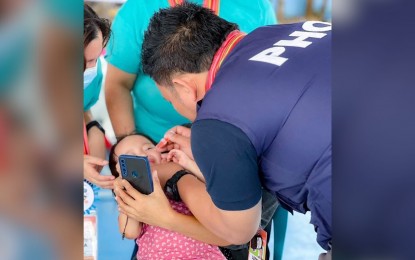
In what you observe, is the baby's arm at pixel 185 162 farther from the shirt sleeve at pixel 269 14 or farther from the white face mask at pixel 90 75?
the shirt sleeve at pixel 269 14

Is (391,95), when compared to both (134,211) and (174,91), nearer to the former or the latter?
(174,91)

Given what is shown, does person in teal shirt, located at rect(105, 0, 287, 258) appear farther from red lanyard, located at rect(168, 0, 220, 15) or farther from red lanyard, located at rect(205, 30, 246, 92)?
red lanyard, located at rect(205, 30, 246, 92)

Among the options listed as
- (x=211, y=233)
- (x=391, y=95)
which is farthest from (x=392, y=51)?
(x=211, y=233)

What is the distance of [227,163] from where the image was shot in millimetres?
1071

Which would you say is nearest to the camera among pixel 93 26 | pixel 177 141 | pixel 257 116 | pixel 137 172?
pixel 257 116

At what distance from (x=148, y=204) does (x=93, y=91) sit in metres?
0.31

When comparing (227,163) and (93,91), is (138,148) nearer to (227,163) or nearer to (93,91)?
(93,91)

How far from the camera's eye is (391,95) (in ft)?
2.29

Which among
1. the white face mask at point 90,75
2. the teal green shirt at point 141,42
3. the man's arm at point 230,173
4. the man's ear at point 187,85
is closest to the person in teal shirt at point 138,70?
the teal green shirt at point 141,42

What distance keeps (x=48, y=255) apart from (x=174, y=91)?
684mm

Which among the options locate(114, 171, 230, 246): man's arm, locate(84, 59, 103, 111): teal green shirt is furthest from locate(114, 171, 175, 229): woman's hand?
locate(84, 59, 103, 111): teal green shirt

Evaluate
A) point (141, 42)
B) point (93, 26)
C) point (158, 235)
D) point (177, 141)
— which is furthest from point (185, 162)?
point (93, 26)

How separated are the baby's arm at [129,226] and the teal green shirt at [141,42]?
23 centimetres

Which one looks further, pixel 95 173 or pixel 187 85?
pixel 95 173
